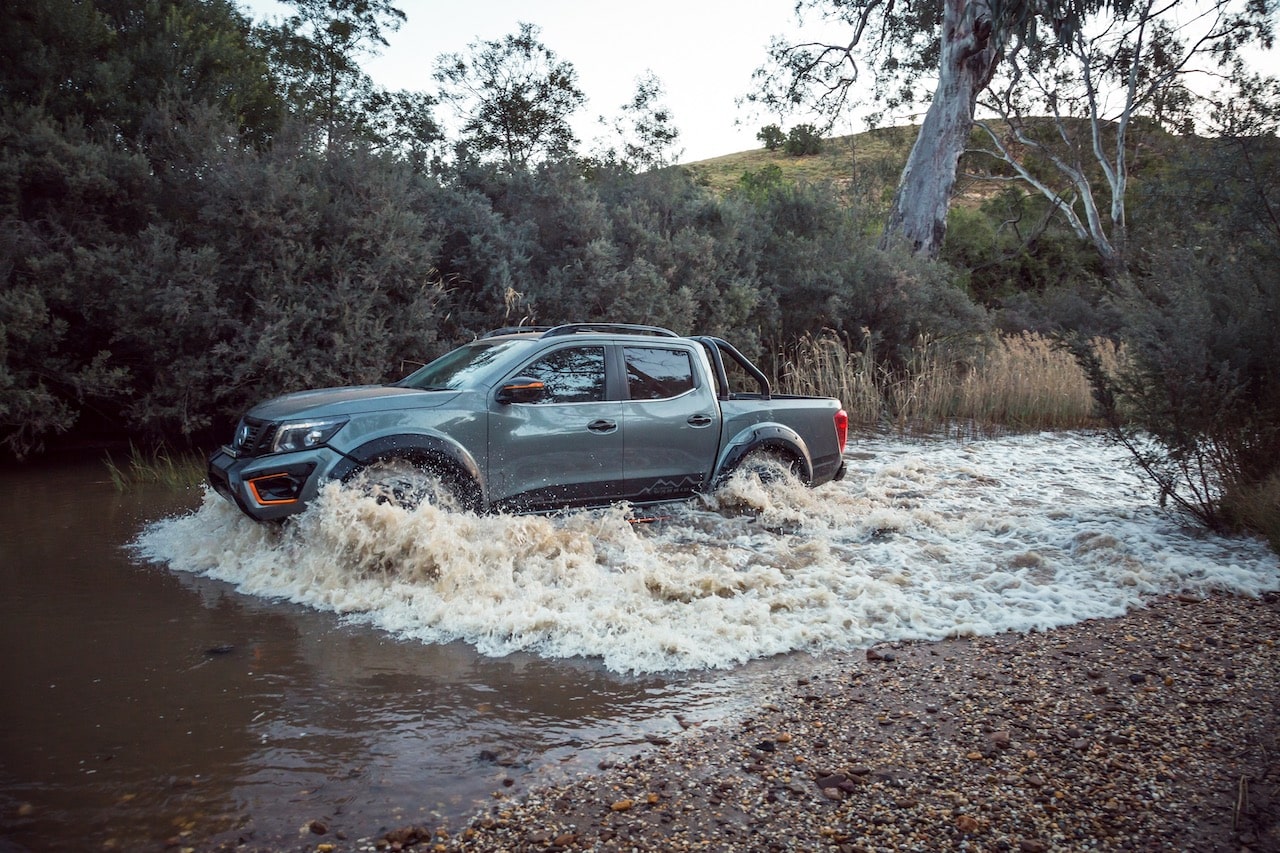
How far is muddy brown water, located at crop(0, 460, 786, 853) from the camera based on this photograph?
10.1ft

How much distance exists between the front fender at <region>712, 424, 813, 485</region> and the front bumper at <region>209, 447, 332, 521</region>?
332 centimetres

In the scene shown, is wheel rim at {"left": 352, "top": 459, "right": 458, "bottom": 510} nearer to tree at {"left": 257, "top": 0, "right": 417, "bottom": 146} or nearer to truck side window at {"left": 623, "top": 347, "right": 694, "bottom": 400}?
truck side window at {"left": 623, "top": 347, "right": 694, "bottom": 400}

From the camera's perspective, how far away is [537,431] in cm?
666

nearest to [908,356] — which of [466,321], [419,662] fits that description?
[466,321]

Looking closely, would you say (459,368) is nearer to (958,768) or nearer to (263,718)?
(263,718)

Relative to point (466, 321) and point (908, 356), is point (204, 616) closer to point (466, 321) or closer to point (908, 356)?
point (466, 321)

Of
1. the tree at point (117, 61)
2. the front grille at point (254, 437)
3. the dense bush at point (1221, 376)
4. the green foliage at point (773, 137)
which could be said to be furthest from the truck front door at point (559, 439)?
the green foliage at point (773, 137)

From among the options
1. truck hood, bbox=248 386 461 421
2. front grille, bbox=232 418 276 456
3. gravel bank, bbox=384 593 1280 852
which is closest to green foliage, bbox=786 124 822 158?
truck hood, bbox=248 386 461 421

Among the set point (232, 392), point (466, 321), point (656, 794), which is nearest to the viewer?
point (656, 794)

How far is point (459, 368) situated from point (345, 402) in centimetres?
123

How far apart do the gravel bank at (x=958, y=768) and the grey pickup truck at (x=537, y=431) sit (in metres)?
2.88

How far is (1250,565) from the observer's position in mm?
6359

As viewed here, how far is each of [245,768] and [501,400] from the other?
11.6 feet

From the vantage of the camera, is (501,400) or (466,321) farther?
(466,321)
